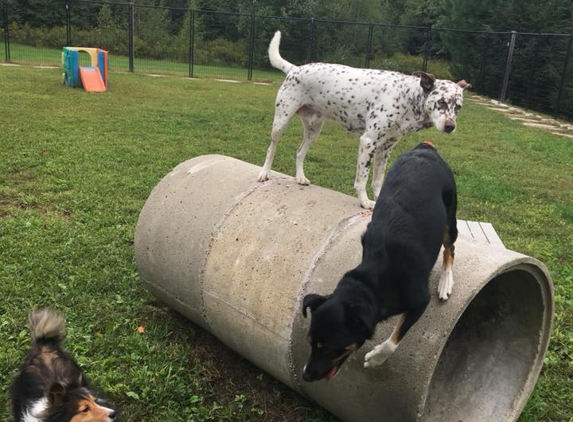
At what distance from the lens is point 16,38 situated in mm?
33750

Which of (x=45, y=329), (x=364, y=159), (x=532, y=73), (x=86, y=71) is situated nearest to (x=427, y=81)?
(x=364, y=159)

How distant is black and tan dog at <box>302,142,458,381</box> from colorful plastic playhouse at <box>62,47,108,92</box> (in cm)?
1531

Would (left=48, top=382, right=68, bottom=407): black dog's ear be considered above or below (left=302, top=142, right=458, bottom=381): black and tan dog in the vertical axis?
below

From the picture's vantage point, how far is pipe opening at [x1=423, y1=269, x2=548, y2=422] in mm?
3410

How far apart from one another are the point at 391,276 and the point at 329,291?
2.33 ft

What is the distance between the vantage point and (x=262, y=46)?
3178 centimetres

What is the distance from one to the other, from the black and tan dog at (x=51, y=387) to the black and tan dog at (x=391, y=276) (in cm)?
129

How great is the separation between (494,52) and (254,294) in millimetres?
24991

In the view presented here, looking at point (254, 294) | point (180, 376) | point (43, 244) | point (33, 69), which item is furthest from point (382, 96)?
point (33, 69)

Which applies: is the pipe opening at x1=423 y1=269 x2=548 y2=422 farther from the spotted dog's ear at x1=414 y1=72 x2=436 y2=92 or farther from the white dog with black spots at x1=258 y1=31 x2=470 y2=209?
the spotted dog's ear at x1=414 y1=72 x2=436 y2=92

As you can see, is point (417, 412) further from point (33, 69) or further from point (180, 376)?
point (33, 69)

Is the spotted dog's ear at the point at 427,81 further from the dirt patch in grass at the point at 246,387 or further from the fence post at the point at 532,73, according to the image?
the fence post at the point at 532,73

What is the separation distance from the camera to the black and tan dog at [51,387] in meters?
2.86

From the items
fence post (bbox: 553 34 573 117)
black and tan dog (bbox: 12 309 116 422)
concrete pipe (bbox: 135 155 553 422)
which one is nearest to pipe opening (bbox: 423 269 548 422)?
concrete pipe (bbox: 135 155 553 422)
